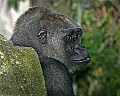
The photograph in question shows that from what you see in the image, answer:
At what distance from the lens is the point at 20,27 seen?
5246 millimetres

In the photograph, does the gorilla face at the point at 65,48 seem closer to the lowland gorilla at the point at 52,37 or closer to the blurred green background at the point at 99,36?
the lowland gorilla at the point at 52,37

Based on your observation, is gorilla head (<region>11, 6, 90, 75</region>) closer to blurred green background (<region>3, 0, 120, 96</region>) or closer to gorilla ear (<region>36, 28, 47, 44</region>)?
gorilla ear (<region>36, 28, 47, 44</region>)

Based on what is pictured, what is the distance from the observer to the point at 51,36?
17.3 ft

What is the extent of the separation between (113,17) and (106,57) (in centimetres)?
120

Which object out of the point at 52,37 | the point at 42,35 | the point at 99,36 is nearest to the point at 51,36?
the point at 52,37

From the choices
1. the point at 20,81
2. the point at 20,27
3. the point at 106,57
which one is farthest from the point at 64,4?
the point at 20,81

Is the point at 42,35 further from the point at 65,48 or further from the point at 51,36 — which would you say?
the point at 65,48

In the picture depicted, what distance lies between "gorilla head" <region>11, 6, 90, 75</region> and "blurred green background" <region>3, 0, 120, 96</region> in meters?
3.52

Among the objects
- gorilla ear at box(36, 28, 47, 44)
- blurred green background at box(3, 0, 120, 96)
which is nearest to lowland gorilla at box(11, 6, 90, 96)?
gorilla ear at box(36, 28, 47, 44)

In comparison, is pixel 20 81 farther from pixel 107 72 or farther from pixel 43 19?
pixel 107 72

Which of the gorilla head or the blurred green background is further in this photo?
the blurred green background

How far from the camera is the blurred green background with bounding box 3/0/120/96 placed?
9242 mm

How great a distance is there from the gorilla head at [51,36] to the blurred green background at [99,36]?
11.6 feet

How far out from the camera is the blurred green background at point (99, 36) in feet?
30.3
